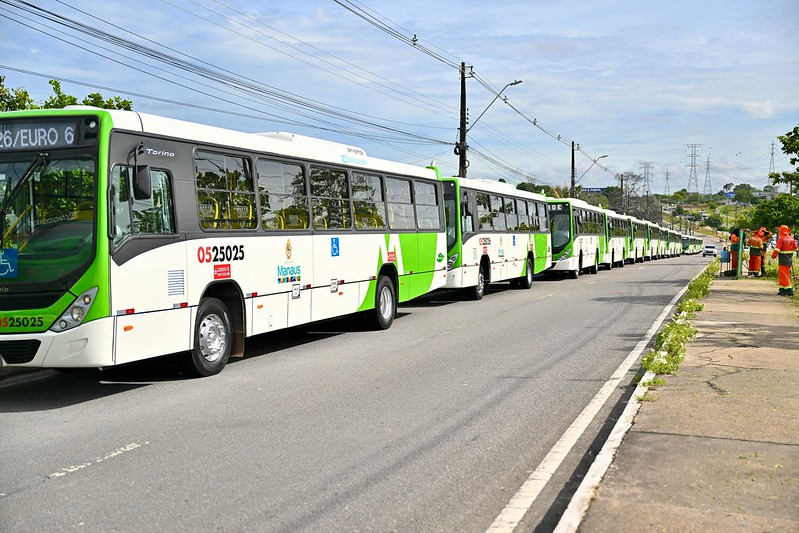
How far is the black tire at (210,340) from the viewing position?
1026cm

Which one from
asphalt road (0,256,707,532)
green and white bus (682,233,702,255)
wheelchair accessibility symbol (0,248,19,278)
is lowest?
green and white bus (682,233,702,255)

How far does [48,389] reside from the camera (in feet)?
32.3

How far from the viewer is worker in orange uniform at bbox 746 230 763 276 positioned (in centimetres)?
3111

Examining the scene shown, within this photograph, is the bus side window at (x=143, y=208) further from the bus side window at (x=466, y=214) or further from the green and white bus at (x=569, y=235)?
the green and white bus at (x=569, y=235)

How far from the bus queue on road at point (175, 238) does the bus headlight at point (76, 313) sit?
10 millimetres

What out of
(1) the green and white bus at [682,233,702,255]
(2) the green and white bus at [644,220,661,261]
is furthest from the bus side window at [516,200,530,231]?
(1) the green and white bus at [682,233,702,255]

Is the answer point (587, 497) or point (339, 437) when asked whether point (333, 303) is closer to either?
point (339, 437)

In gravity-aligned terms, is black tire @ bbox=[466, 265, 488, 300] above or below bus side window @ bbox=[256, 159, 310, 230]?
below

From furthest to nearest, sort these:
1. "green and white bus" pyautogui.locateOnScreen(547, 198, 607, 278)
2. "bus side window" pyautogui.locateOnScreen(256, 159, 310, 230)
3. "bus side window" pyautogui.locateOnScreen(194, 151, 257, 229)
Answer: "green and white bus" pyautogui.locateOnScreen(547, 198, 607, 278) < "bus side window" pyautogui.locateOnScreen(256, 159, 310, 230) < "bus side window" pyautogui.locateOnScreen(194, 151, 257, 229)

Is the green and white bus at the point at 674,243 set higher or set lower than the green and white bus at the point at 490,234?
lower

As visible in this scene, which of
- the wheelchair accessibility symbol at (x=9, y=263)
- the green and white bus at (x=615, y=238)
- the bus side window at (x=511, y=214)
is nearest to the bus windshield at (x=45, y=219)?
the wheelchair accessibility symbol at (x=9, y=263)

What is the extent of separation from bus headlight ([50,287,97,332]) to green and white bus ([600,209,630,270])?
126ft

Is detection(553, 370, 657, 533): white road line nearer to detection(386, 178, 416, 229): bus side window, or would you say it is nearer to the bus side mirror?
the bus side mirror

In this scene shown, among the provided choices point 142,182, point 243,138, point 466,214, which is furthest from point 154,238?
point 466,214
